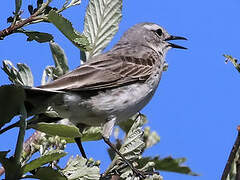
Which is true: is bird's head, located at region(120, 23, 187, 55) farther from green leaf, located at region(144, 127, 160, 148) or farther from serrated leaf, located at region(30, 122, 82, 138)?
serrated leaf, located at region(30, 122, 82, 138)

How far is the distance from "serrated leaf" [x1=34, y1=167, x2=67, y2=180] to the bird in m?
1.33

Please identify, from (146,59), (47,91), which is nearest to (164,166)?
(47,91)

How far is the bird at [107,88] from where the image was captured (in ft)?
15.7

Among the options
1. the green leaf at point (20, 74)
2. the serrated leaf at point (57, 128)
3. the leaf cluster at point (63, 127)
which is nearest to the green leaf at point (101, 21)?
the leaf cluster at point (63, 127)

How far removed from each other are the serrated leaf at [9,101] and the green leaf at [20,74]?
0.90 meters

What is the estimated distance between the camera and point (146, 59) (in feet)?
21.1

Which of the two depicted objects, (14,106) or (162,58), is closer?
(14,106)

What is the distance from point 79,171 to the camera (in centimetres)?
271

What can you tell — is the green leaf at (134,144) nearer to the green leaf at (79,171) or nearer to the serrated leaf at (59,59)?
the green leaf at (79,171)

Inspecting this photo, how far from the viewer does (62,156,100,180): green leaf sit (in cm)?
270

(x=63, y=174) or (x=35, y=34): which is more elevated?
(x=35, y=34)

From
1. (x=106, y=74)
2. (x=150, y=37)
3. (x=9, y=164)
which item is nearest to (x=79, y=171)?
(x=9, y=164)

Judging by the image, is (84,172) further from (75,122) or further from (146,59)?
(146,59)

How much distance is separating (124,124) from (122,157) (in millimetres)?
703
